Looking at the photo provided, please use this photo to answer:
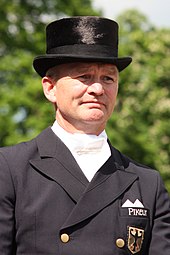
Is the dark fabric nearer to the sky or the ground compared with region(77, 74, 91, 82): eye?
nearer to the ground

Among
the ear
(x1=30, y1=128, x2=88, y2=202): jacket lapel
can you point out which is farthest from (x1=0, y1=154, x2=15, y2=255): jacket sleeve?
the ear

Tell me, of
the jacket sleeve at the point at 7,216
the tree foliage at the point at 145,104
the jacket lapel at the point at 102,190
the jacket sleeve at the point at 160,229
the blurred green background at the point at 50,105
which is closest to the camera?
the jacket sleeve at the point at 7,216

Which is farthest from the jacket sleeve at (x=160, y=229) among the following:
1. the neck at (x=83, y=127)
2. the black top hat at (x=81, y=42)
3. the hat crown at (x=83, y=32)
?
the hat crown at (x=83, y=32)

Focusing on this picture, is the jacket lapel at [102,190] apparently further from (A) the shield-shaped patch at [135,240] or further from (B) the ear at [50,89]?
(B) the ear at [50,89]

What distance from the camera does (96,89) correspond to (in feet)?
13.7

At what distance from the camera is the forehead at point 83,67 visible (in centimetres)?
426

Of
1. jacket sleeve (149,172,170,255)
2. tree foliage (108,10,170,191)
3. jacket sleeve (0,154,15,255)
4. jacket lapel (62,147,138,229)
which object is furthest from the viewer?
tree foliage (108,10,170,191)

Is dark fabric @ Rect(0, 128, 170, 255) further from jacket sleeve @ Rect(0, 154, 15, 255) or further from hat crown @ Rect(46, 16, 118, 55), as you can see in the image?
hat crown @ Rect(46, 16, 118, 55)

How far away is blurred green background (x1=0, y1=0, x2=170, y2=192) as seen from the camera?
20578 millimetres

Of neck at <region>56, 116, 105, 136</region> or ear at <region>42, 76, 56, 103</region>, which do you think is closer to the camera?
neck at <region>56, 116, 105, 136</region>

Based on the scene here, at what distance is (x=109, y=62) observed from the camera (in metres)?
4.30

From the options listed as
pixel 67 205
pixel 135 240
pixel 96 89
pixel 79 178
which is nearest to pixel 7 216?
pixel 67 205

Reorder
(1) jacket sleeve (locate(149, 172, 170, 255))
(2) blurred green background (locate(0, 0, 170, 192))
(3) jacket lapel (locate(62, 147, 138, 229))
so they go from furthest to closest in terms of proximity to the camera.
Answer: (2) blurred green background (locate(0, 0, 170, 192)) < (1) jacket sleeve (locate(149, 172, 170, 255)) < (3) jacket lapel (locate(62, 147, 138, 229))

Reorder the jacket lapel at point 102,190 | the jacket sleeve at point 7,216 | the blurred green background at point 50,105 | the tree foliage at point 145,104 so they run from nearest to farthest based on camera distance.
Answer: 1. the jacket sleeve at point 7,216
2. the jacket lapel at point 102,190
3. the blurred green background at point 50,105
4. the tree foliage at point 145,104
